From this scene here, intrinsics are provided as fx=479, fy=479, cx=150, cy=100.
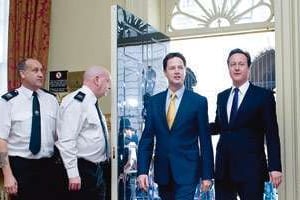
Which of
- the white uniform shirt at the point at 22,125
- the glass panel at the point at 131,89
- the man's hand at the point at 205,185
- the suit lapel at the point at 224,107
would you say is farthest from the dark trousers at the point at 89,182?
the suit lapel at the point at 224,107

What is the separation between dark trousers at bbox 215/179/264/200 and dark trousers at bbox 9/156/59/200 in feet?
3.75

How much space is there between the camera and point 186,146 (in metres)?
2.98

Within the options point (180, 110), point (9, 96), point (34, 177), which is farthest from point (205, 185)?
point (9, 96)

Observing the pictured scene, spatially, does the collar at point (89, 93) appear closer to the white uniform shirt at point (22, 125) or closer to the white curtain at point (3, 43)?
the white uniform shirt at point (22, 125)

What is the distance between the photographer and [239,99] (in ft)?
9.59

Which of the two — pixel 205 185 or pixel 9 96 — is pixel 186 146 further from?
pixel 9 96

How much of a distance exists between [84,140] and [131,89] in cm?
58

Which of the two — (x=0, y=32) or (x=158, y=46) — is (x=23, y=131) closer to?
(x=158, y=46)

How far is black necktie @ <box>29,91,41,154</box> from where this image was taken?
3.13 metres

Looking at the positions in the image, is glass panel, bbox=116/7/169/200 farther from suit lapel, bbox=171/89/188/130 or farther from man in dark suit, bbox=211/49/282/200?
man in dark suit, bbox=211/49/282/200

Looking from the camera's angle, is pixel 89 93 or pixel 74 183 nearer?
pixel 74 183

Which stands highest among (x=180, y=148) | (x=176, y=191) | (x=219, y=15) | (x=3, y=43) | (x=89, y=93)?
(x=219, y=15)

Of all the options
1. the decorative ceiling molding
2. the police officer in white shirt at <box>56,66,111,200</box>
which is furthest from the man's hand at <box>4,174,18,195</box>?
the decorative ceiling molding

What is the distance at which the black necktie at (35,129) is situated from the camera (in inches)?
123
